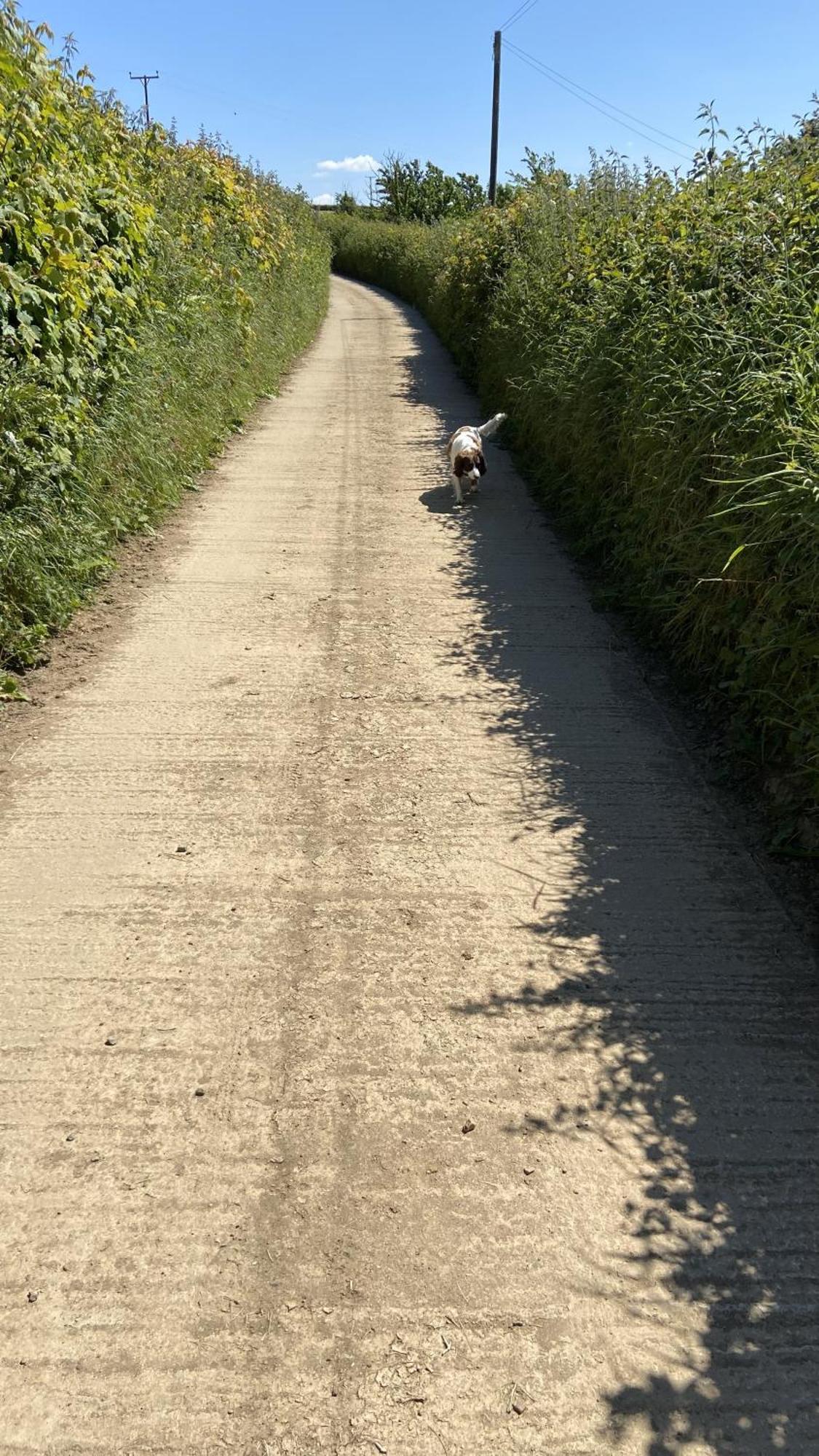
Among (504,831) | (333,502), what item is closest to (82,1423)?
(504,831)

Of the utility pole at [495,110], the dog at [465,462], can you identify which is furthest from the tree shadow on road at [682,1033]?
the utility pole at [495,110]

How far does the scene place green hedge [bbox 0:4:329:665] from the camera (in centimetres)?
493

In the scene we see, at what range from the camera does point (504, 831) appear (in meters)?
3.67

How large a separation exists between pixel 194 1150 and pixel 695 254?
17.3ft

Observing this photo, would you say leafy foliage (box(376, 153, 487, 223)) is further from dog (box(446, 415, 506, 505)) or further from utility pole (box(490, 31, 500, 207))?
dog (box(446, 415, 506, 505))

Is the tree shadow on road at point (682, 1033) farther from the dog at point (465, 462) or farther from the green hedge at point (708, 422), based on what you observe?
the dog at point (465, 462)

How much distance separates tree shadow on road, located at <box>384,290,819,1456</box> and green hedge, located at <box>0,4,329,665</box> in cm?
251

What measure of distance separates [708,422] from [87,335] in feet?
12.1

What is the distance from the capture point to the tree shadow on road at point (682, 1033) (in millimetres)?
1930

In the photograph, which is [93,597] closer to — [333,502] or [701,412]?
[333,502]

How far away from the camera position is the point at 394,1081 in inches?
102

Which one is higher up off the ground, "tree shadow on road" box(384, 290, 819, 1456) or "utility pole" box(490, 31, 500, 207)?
"utility pole" box(490, 31, 500, 207)

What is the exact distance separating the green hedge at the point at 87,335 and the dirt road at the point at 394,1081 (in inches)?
38.8

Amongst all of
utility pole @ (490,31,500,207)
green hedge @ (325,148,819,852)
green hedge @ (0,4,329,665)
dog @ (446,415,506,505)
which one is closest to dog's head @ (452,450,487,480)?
dog @ (446,415,506,505)
